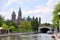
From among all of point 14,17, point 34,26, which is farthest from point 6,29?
point 14,17

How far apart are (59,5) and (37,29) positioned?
83.5m

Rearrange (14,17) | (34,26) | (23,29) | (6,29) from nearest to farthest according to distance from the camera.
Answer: (6,29), (23,29), (34,26), (14,17)

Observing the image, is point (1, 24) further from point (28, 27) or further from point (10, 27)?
point (28, 27)

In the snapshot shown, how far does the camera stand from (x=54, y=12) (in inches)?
2662

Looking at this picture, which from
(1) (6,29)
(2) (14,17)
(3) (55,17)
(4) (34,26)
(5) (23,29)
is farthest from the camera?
(2) (14,17)

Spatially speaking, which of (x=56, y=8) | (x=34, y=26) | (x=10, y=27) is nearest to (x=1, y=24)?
(x=10, y=27)

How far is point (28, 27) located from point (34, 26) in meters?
18.0

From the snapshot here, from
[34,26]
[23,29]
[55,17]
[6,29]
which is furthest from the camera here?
[34,26]

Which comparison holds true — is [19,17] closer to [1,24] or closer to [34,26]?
[34,26]

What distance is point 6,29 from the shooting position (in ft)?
349

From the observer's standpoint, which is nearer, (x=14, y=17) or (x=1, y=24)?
(x=1, y=24)

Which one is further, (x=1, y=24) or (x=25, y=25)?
(x=25, y=25)

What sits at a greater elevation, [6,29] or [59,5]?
[59,5]

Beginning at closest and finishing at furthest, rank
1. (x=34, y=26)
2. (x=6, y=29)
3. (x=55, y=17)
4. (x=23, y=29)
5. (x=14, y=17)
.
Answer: (x=55, y=17) < (x=6, y=29) < (x=23, y=29) < (x=34, y=26) < (x=14, y=17)
